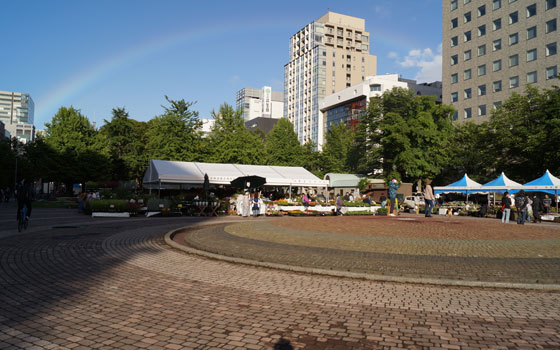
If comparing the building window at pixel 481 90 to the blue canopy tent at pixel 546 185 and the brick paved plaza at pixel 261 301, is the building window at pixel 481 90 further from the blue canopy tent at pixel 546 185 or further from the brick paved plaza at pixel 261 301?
the brick paved plaza at pixel 261 301

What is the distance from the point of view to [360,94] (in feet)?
312

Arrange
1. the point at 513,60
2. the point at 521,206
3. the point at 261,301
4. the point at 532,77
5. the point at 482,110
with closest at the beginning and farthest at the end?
1. the point at 261,301
2. the point at 521,206
3. the point at 532,77
4. the point at 513,60
5. the point at 482,110

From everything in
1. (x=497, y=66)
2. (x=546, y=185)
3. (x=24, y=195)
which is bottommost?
(x=24, y=195)

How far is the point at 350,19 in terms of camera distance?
5305 inches

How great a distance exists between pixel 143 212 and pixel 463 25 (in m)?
63.5

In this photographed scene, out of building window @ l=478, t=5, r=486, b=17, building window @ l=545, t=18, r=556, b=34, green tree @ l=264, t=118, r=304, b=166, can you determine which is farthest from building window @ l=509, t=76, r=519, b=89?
green tree @ l=264, t=118, r=304, b=166

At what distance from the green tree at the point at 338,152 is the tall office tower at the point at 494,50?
62.8 feet

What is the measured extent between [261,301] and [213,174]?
83.2ft

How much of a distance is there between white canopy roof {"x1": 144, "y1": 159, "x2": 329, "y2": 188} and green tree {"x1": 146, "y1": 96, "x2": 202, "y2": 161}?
13.8 m

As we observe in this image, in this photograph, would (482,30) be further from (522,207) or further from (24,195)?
(24,195)

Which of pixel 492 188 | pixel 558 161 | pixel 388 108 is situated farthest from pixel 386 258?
pixel 388 108

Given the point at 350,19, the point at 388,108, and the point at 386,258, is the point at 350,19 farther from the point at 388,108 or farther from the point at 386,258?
the point at 386,258

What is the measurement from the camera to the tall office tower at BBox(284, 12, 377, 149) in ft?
401

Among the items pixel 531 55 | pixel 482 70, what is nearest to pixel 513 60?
pixel 531 55
